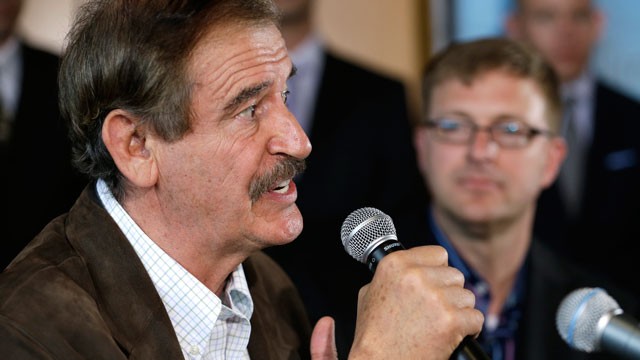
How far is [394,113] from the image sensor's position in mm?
3773

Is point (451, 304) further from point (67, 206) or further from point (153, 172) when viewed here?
point (67, 206)

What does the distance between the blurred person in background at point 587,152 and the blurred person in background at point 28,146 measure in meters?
1.72

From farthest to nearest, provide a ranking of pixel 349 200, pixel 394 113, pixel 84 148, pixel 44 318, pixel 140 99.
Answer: pixel 394 113 < pixel 349 200 < pixel 84 148 < pixel 140 99 < pixel 44 318

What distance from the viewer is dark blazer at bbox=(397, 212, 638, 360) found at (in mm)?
2824

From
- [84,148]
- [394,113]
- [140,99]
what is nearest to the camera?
[140,99]

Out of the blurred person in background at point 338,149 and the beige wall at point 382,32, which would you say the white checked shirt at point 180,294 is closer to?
the blurred person in background at point 338,149

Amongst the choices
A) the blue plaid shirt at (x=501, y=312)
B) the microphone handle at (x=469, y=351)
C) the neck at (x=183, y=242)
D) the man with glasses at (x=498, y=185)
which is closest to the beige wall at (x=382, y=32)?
the man with glasses at (x=498, y=185)

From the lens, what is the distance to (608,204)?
153 inches

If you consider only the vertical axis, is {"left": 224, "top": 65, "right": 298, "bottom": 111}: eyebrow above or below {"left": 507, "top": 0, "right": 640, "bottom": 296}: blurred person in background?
above

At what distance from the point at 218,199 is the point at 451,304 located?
0.47m

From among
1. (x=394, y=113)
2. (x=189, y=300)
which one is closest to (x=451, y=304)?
(x=189, y=300)

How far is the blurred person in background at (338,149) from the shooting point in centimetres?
335

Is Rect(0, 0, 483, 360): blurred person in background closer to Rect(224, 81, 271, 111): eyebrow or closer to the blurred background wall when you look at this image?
Rect(224, 81, 271, 111): eyebrow

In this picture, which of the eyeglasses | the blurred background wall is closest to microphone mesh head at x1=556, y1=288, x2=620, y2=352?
the eyeglasses
